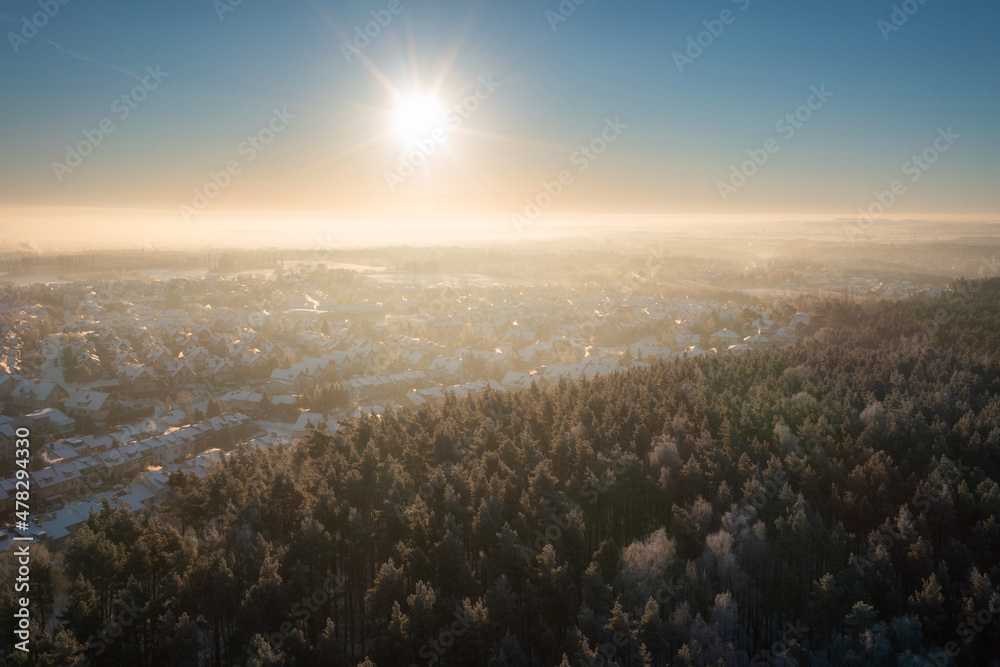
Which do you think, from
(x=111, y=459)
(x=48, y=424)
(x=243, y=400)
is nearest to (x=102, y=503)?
(x=111, y=459)

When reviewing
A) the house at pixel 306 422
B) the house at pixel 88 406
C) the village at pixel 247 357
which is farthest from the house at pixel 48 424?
the house at pixel 306 422

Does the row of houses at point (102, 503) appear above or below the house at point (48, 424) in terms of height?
below

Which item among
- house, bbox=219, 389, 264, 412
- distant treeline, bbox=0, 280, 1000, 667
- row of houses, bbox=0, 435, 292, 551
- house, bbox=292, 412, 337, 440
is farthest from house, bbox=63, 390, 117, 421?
distant treeline, bbox=0, 280, 1000, 667

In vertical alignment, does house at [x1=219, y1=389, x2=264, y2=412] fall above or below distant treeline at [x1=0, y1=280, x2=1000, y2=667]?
below

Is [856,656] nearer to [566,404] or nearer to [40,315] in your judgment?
[566,404]

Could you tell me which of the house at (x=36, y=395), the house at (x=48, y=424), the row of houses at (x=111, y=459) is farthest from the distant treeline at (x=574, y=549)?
the house at (x=36, y=395)

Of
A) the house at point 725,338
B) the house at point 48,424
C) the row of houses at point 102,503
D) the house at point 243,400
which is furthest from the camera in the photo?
the house at point 725,338

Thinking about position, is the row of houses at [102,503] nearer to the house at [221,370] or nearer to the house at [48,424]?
the house at [48,424]

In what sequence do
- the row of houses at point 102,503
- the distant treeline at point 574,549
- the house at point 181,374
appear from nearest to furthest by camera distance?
the distant treeline at point 574,549, the row of houses at point 102,503, the house at point 181,374

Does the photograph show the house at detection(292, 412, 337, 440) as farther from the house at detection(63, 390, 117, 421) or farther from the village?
the house at detection(63, 390, 117, 421)

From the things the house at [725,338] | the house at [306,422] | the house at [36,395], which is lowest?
the house at [306,422]

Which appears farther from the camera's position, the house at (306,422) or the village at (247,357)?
the house at (306,422)
